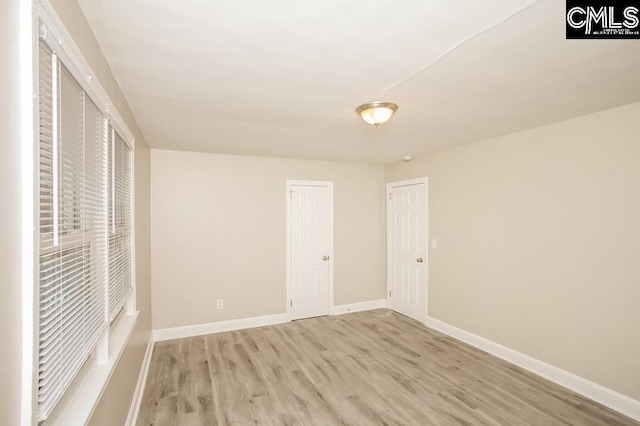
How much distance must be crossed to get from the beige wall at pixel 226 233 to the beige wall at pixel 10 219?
3.46m

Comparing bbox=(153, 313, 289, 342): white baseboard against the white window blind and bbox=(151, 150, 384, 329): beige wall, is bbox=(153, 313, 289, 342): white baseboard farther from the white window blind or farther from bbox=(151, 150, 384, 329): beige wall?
the white window blind

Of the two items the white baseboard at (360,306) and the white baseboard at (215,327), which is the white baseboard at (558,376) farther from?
the white baseboard at (215,327)

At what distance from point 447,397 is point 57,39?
11.2 feet

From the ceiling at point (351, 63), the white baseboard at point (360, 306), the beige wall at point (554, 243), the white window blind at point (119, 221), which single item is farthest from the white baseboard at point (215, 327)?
the ceiling at point (351, 63)

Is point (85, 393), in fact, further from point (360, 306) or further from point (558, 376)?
point (360, 306)

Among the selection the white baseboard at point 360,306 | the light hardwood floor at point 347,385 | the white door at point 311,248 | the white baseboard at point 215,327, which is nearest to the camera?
the light hardwood floor at point 347,385

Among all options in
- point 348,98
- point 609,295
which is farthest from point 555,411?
point 348,98

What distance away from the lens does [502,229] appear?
3.44 meters

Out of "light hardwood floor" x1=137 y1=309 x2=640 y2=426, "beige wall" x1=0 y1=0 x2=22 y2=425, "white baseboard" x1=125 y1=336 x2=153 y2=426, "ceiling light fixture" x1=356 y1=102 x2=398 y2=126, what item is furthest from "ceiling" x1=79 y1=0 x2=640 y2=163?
"light hardwood floor" x1=137 y1=309 x2=640 y2=426

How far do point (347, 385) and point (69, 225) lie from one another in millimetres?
2640

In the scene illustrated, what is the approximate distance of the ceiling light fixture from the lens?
234cm

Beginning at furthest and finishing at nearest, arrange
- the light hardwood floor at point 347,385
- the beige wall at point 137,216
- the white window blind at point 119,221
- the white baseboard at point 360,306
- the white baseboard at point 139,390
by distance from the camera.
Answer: the white baseboard at point 360,306 → the light hardwood floor at point 347,385 → the white baseboard at point 139,390 → the white window blind at point 119,221 → the beige wall at point 137,216

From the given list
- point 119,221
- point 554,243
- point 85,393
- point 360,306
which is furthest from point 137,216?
point 554,243

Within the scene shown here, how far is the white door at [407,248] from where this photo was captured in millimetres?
4551
